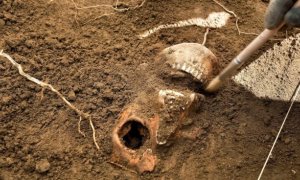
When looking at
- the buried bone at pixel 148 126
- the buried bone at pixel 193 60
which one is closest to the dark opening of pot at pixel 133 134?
the buried bone at pixel 148 126

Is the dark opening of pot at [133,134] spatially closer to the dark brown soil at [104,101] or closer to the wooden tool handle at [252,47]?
the dark brown soil at [104,101]

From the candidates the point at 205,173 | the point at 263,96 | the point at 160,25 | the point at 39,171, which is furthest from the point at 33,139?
the point at 263,96

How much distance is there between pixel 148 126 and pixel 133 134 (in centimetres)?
16

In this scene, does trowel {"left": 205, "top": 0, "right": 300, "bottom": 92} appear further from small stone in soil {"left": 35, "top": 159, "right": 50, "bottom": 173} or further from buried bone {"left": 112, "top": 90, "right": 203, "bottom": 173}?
small stone in soil {"left": 35, "top": 159, "right": 50, "bottom": 173}

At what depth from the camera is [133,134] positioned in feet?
7.28

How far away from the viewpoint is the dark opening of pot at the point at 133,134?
214 cm

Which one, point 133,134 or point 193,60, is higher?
point 193,60

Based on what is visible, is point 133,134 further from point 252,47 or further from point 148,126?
point 252,47

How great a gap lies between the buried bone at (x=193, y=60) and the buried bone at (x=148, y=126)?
165 mm

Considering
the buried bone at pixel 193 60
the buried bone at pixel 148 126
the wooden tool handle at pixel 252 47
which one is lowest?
the buried bone at pixel 148 126

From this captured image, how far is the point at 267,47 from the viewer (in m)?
2.67

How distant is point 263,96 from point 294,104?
0.20m

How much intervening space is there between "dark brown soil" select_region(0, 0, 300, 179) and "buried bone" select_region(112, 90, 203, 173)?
0.23ft

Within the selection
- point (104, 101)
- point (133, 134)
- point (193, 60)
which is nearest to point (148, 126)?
point (133, 134)
